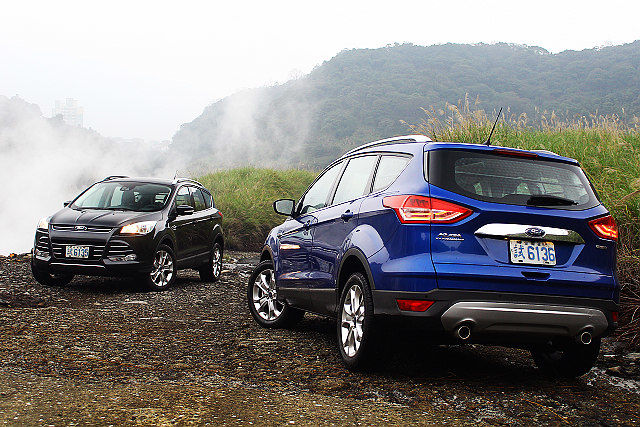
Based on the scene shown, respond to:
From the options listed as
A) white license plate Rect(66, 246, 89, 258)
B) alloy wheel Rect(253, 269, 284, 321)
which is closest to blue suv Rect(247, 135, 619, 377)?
alloy wheel Rect(253, 269, 284, 321)

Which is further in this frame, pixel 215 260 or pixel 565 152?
pixel 215 260

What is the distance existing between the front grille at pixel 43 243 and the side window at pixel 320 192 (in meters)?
4.85

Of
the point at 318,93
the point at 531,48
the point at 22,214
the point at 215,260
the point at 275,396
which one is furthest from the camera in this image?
the point at 531,48

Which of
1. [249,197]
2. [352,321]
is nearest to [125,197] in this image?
[352,321]

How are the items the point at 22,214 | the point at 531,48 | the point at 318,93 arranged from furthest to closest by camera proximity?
the point at 531,48, the point at 318,93, the point at 22,214

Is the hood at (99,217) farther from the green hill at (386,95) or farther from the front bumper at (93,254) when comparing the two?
the green hill at (386,95)

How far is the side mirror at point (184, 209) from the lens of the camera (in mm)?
11609

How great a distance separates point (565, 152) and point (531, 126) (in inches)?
107

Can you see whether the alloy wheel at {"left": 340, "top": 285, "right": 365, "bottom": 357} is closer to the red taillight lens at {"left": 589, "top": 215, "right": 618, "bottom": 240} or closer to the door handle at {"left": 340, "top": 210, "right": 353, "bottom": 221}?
the door handle at {"left": 340, "top": 210, "right": 353, "bottom": 221}

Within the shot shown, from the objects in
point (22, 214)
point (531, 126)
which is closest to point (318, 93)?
point (22, 214)

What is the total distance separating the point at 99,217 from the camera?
34.9 feet

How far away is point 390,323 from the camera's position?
494 cm

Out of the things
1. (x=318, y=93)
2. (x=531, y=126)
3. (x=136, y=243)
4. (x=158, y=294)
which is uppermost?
(x=318, y=93)

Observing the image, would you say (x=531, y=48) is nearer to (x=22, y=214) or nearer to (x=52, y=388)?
(x=22, y=214)
